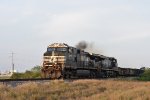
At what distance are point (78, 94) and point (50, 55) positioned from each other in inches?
784

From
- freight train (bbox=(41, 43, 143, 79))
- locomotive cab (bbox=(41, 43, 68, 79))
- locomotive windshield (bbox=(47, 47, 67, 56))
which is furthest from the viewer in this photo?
locomotive windshield (bbox=(47, 47, 67, 56))

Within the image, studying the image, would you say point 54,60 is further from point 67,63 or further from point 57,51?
point 67,63

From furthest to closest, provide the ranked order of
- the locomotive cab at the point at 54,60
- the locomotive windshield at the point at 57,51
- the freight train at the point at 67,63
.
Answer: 1. the locomotive windshield at the point at 57,51
2. the freight train at the point at 67,63
3. the locomotive cab at the point at 54,60

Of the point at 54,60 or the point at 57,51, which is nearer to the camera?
the point at 54,60

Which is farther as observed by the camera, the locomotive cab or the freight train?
the freight train

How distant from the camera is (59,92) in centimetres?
2392

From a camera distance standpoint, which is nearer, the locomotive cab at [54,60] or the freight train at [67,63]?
the locomotive cab at [54,60]

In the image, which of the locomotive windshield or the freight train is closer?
the freight train

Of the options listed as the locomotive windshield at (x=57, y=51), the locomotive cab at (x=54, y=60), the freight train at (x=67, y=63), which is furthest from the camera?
the locomotive windshield at (x=57, y=51)

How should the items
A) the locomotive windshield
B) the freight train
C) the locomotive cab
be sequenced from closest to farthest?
the locomotive cab → the freight train → the locomotive windshield

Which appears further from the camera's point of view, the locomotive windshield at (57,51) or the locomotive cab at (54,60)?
the locomotive windshield at (57,51)

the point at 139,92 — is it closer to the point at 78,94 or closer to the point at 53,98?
the point at 78,94

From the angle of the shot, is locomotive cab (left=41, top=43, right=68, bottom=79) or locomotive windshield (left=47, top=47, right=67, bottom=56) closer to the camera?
locomotive cab (left=41, top=43, right=68, bottom=79)

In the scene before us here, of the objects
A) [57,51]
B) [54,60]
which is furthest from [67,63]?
[57,51]
